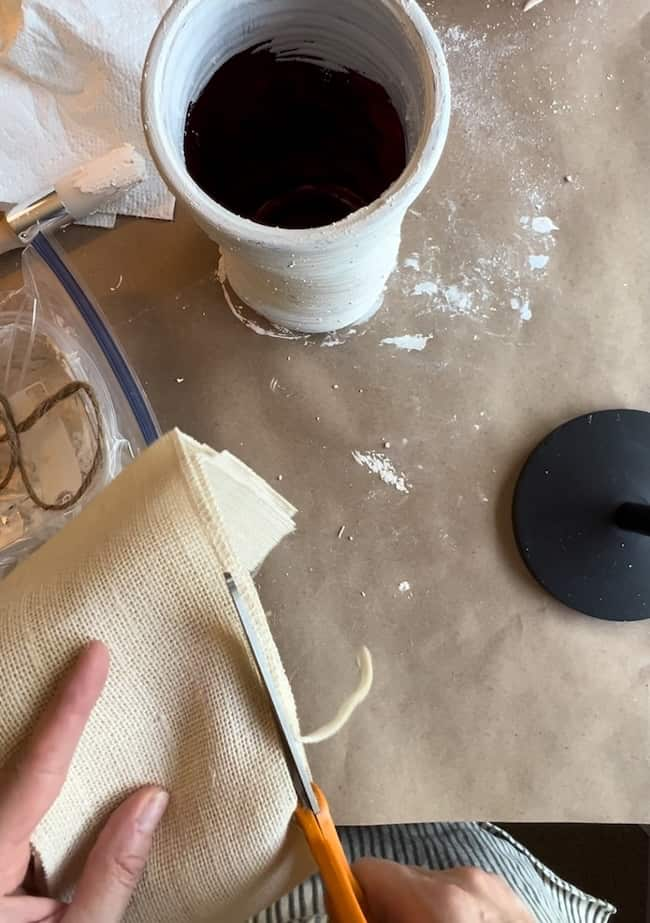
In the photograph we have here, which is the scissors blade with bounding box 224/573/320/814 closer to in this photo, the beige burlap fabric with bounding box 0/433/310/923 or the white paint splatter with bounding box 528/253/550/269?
the beige burlap fabric with bounding box 0/433/310/923

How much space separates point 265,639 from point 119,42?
36cm

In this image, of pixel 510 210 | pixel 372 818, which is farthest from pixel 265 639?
pixel 510 210

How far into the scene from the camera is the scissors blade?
1.15 feet

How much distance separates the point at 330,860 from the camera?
0.36 metres

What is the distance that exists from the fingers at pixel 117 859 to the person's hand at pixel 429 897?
0.11 metres

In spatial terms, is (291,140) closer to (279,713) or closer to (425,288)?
(425,288)

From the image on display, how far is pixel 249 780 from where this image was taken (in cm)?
37

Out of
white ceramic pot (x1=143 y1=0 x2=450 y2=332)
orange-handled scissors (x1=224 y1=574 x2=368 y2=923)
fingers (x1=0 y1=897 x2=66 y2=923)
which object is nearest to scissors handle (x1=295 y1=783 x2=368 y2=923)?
orange-handled scissors (x1=224 y1=574 x2=368 y2=923)

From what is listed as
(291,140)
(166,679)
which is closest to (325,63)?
(291,140)

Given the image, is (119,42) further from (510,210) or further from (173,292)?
(510,210)

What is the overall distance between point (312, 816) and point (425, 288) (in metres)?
0.30

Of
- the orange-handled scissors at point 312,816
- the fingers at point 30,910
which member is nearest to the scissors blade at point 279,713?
the orange-handled scissors at point 312,816

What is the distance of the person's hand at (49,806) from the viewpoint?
348 mm

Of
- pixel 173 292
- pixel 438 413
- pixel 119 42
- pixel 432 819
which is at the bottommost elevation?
pixel 432 819
